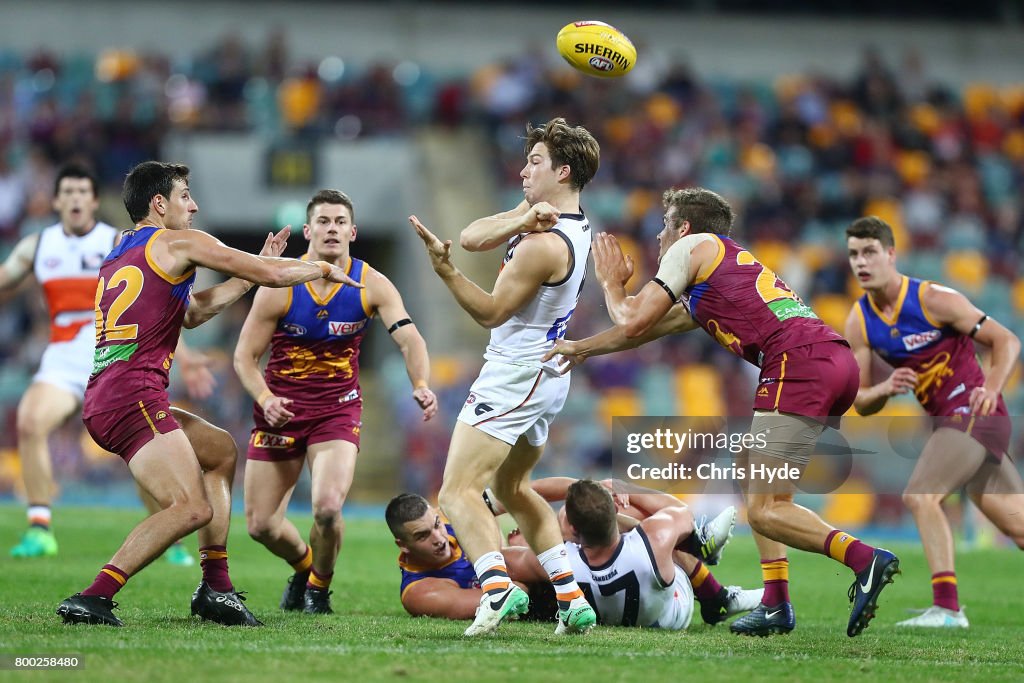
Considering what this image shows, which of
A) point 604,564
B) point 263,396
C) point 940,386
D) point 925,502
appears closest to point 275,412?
point 263,396

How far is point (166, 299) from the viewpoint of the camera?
23.4 feet

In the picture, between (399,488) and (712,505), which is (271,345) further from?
(399,488)

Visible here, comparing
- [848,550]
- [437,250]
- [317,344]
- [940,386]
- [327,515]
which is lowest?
[848,550]

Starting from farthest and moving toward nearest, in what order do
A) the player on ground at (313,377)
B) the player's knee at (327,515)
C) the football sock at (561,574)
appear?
the player on ground at (313,377)
the player's knee at (327,515)
the football sock at (561,574)

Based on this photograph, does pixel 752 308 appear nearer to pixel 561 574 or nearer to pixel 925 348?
pixel 561 574

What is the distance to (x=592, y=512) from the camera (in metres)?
7.65

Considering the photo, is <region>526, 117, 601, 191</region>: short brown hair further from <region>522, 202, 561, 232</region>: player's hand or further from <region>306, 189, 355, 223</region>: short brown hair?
<region>306, 189, 355, 223</region>: short brown hair

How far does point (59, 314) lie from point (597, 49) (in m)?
5.66

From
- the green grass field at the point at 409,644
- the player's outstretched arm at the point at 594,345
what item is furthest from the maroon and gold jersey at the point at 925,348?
the player's outstretched arm at the point at 594,345

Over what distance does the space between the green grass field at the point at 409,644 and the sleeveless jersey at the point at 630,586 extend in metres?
0.19

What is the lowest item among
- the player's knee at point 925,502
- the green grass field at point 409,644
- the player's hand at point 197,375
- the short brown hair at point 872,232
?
the green grass field at point 409,644

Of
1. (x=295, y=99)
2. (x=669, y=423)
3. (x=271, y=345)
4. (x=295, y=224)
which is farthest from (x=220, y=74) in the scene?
(x=271, y=345)

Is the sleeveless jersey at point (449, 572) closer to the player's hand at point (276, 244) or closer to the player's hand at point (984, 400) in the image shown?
the player's hand at point (276, 244)

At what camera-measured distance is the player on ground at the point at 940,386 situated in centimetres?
876
